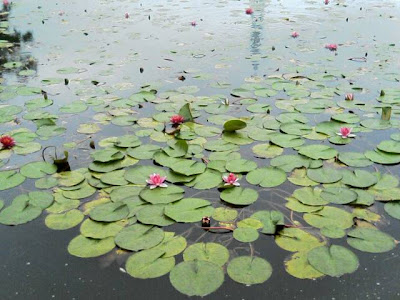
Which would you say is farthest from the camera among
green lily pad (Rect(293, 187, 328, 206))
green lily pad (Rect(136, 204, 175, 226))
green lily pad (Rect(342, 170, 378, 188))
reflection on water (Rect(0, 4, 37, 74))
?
reflection on water (Rect(0, 4, 37, 74))

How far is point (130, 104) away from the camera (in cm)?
364

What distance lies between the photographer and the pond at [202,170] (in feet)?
6.06

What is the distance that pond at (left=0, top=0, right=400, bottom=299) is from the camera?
185 cm

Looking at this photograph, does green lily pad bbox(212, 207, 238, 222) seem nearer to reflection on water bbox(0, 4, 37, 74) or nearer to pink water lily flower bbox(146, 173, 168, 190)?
pink water lily flower bbox(146, 173, 168, 190)

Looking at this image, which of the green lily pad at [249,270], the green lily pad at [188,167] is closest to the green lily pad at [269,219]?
the green lily pad at [249,270]

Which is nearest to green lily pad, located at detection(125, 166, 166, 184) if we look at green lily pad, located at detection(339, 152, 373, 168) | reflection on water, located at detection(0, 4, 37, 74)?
green lily pad, located at detection(339, 152, 373, 168)

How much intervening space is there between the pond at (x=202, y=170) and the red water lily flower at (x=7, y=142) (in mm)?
16

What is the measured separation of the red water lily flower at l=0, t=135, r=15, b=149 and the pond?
16 millimetres

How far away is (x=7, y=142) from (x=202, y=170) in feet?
4.78

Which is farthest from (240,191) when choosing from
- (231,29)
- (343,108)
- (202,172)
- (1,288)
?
(231,29)

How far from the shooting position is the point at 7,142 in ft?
9.70

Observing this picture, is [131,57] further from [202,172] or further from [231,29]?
[202,172]

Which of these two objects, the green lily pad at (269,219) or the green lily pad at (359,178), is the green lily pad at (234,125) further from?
the green lily pad at (269,219)

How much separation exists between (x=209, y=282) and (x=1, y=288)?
0.92m
